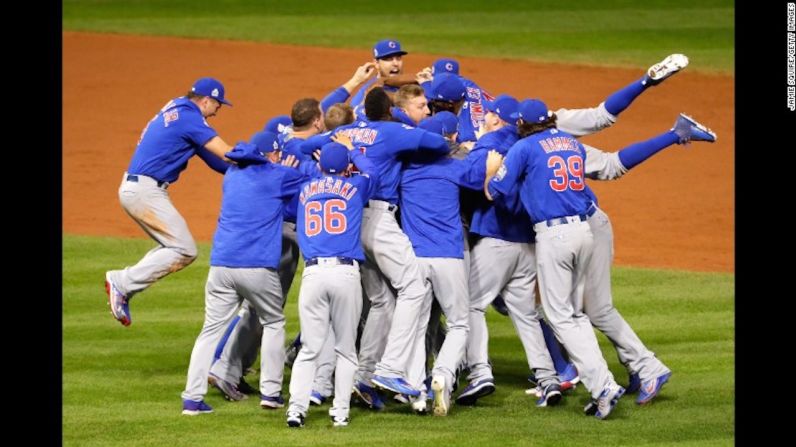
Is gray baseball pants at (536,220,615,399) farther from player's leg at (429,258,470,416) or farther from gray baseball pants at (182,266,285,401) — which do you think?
gray baseball pants at (182,266,285,401)

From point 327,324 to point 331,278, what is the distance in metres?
0.34

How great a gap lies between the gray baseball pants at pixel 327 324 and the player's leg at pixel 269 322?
45cm

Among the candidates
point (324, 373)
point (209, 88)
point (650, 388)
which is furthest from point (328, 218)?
point (650, 388)

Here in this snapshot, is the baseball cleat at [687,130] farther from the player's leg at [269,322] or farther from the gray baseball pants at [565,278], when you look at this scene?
the player's leg at [269,322]

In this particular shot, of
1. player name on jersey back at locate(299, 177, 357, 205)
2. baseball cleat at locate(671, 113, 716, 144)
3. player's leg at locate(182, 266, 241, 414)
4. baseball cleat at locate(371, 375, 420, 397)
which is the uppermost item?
baseball cleat at locate(671, 113, 716, 144)

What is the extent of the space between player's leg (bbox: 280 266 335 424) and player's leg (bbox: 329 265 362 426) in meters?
0.07

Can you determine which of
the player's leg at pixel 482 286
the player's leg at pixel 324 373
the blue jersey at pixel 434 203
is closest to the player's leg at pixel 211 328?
the player's leg at pixel 324 373

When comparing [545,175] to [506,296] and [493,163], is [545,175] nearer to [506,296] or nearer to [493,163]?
[493,163]

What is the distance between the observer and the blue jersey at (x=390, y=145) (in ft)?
32.7

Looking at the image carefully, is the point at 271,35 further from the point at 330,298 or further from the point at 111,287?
the point at 330,298

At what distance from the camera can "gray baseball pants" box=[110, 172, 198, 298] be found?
1119 centimetres

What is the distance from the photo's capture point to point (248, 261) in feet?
32.1

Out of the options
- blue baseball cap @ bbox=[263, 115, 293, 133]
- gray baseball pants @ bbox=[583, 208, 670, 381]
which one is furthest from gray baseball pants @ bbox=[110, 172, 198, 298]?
gray baseball pants @ bbox=[583, 208, 670, 381]

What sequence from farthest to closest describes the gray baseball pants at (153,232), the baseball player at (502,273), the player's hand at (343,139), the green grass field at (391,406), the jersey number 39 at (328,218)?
the gray baseball pants at (153,232), the baseball player at (502,273), the player's hand at (343,139), the jersey number 39 at (328,218), the green grass field at (391,406)
